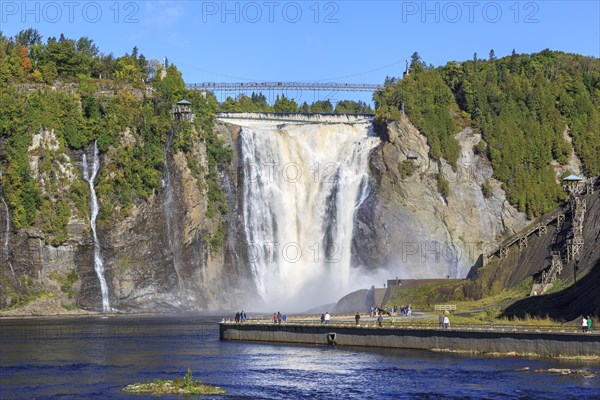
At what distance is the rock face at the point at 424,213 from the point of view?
460ft

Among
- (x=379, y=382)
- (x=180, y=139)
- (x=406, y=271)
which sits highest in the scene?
(x=180, y=139)

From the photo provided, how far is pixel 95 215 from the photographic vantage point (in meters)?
140

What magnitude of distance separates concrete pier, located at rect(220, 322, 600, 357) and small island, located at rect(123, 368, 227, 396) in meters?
21.0

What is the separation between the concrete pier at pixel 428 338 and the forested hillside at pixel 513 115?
6558 cm

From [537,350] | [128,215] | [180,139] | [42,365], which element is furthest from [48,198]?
[537,350]

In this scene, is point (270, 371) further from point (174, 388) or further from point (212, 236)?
point (212, 236)

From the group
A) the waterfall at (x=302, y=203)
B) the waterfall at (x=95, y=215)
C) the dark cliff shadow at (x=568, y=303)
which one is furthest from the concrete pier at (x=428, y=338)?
the waterfall at (x=302, y=203)

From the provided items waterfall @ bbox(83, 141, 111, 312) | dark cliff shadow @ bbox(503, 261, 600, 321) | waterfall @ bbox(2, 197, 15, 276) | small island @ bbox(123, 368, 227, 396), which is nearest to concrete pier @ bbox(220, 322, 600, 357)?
dark cliff shadow @ bbox(503, 261, 600, 321)

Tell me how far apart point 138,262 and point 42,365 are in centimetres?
6742

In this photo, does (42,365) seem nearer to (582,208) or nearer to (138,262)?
(582,208)

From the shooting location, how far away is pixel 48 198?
13762 cm

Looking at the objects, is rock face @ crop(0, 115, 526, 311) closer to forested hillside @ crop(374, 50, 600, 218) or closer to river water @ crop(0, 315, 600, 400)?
forested hillside @ crop(374, 50, 600, 218)

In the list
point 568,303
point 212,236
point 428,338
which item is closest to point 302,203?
point 212,236

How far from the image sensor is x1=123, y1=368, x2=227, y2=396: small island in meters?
59.5
